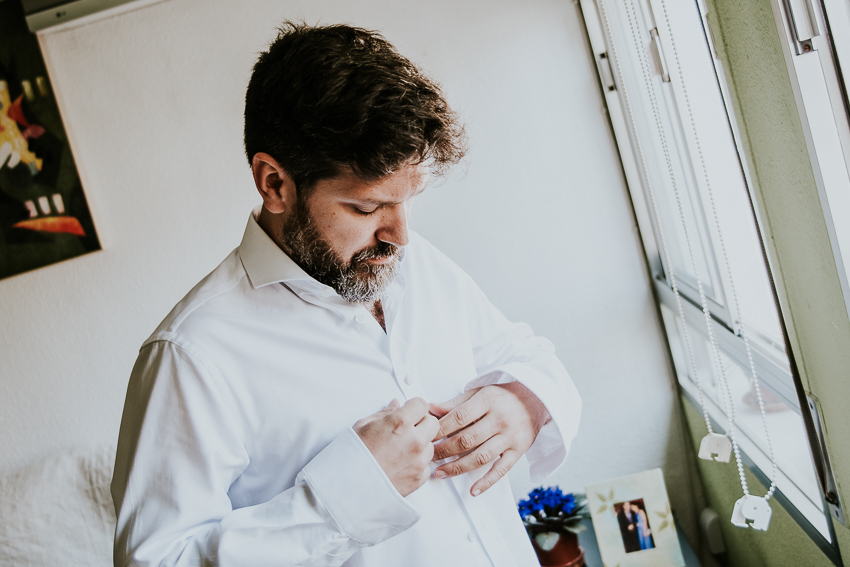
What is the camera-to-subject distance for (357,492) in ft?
2.62

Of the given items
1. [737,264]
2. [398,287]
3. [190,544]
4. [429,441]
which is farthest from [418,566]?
[737,264]

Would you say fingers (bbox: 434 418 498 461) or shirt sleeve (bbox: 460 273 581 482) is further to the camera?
shirt sleeve (bbox: 460 273 581 482)

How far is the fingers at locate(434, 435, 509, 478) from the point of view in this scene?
0.92 meters

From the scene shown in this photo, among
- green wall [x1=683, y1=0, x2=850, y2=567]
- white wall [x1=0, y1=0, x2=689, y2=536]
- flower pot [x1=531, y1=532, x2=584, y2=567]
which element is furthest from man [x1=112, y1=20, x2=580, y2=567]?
white wall [x1=0, y1=0, x2=689, y2=536]

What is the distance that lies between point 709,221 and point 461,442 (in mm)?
928

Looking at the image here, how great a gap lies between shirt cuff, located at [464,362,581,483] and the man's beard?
25cm

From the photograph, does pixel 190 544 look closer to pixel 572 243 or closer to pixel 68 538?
pixel 68 538

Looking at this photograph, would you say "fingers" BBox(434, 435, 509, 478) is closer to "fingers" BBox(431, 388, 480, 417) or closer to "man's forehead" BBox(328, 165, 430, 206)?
"fingers" BBox(431, 388, 480, 417)

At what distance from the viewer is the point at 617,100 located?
1.83 m

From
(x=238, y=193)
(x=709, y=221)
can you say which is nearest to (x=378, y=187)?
(x=709, y=221)

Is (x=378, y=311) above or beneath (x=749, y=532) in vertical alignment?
above

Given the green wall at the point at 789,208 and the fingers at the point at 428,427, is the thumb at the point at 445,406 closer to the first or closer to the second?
the fingers at the point at 428,427

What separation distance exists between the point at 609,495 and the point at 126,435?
1.34 m

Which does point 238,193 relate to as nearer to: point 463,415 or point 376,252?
point 376,252
